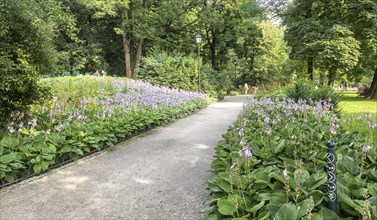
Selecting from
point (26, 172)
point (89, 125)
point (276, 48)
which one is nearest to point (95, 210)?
point (26, 172)

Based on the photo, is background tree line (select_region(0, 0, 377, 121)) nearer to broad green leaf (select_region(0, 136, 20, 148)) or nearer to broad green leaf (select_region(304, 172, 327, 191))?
broad green leaf (select_region(0, 136, 20, 148))

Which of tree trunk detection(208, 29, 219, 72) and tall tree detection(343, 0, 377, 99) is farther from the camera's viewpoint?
tree trunk detection(208, 29, 219, 72)

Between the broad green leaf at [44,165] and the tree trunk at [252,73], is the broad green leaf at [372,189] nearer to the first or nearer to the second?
the broad green leaf at [44,165]

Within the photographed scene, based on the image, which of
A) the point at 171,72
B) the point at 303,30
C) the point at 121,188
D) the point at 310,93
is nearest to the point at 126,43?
the point at 171,72

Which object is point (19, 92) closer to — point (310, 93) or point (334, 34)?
point (310, 93)

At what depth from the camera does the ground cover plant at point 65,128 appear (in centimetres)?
425

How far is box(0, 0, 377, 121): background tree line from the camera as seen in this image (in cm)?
509

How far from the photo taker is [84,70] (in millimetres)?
28422

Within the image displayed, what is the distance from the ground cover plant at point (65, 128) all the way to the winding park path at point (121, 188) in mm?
213

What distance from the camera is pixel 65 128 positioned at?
526 centimetres

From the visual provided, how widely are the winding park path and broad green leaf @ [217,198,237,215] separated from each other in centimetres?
93

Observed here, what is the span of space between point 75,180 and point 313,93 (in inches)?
277

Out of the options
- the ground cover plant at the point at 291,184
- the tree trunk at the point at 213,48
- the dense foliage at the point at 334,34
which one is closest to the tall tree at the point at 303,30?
the dense foliage at the point at 334,34

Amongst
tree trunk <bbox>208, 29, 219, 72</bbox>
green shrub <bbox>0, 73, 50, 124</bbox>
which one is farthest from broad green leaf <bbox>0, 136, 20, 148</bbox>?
tree trunk <bbox>208, 29, 219, 72</bbox>
